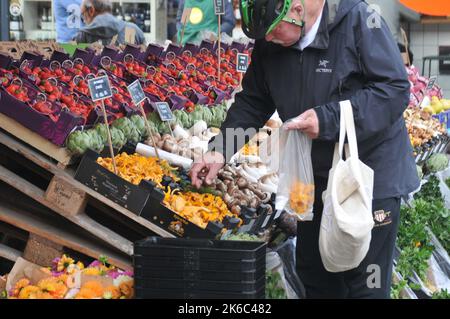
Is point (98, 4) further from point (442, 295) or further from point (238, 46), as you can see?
point (442, 295)

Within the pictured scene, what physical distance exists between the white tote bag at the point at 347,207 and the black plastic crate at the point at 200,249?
259 millimetres

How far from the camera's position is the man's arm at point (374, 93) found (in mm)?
3004

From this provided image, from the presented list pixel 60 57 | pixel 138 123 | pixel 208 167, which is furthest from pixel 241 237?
pixel 60 57

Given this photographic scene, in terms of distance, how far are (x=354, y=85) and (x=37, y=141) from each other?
1.52 meters

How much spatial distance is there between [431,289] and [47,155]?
229 centimetres

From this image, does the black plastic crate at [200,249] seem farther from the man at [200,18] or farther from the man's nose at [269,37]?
the man at [200,18]

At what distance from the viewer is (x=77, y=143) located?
3.79 metres

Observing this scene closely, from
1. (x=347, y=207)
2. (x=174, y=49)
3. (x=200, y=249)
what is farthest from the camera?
(x=174, y=49)

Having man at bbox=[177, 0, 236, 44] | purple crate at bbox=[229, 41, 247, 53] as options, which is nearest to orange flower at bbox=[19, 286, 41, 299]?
purple crate at bbox=[229, 41, 247, 53]

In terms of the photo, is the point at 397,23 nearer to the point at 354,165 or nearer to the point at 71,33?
the point at 71,33

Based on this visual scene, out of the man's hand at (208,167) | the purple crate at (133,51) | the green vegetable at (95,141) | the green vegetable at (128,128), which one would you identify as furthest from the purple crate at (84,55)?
the man's hand at (208,167)

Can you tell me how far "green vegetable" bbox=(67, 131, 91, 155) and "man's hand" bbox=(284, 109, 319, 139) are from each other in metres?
1.18

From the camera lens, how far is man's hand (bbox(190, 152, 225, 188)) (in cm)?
336
